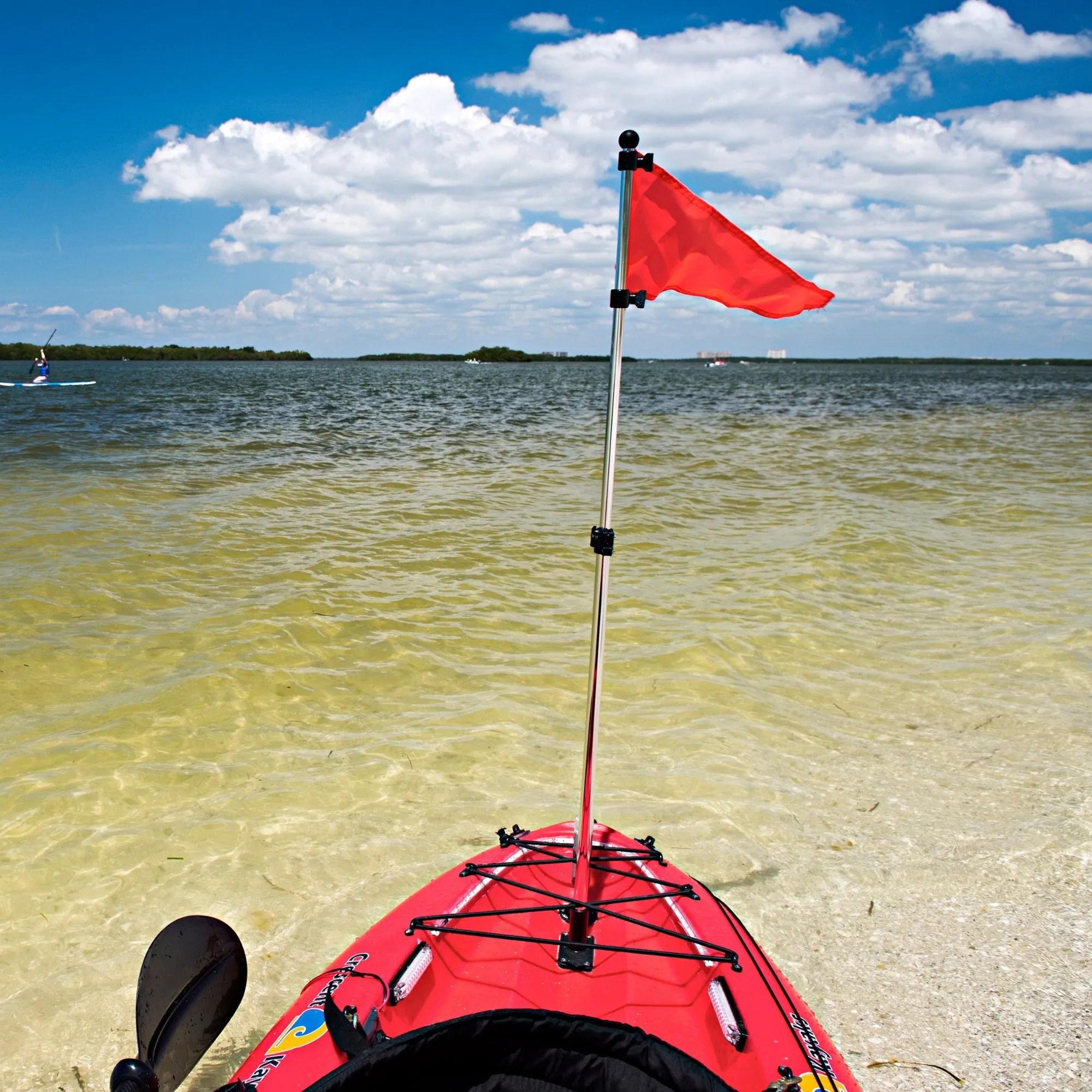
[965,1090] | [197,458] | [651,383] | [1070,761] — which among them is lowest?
[965,1090]

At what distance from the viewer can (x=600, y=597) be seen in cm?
306

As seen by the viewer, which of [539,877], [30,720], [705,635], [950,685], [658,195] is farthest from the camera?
[705,635]

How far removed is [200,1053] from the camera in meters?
2.40

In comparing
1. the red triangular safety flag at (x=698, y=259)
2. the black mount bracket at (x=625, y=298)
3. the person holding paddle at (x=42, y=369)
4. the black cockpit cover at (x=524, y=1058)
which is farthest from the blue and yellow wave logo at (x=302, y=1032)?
the person holding paddle at (x=42, y=369)

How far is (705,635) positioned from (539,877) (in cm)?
474

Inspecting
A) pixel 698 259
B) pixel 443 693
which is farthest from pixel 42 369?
pixel 698 259

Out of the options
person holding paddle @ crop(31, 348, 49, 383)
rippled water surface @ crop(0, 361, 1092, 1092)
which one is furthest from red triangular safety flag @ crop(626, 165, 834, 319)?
person holding paddle @ crop(31, 348, 49, 383)

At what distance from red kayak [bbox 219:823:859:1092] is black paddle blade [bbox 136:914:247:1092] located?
0.58 feet

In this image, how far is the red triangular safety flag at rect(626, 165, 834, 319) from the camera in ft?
10.0

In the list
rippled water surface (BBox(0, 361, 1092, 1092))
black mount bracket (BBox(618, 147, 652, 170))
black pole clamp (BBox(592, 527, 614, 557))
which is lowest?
rippled water surface (BBox(0, 361, 1092, 1092))

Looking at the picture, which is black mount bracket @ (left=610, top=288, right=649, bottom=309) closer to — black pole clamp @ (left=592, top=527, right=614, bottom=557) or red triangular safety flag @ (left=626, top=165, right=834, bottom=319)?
red triangular safety flag @ (left=626, top=165, right=834, bottom=319)

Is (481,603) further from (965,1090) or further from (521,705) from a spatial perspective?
(965,1090)

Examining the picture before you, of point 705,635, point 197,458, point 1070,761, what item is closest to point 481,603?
point 705,635

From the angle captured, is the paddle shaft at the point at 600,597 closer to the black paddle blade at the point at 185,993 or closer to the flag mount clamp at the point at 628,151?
the flag mount clamp at the point at 628,151
